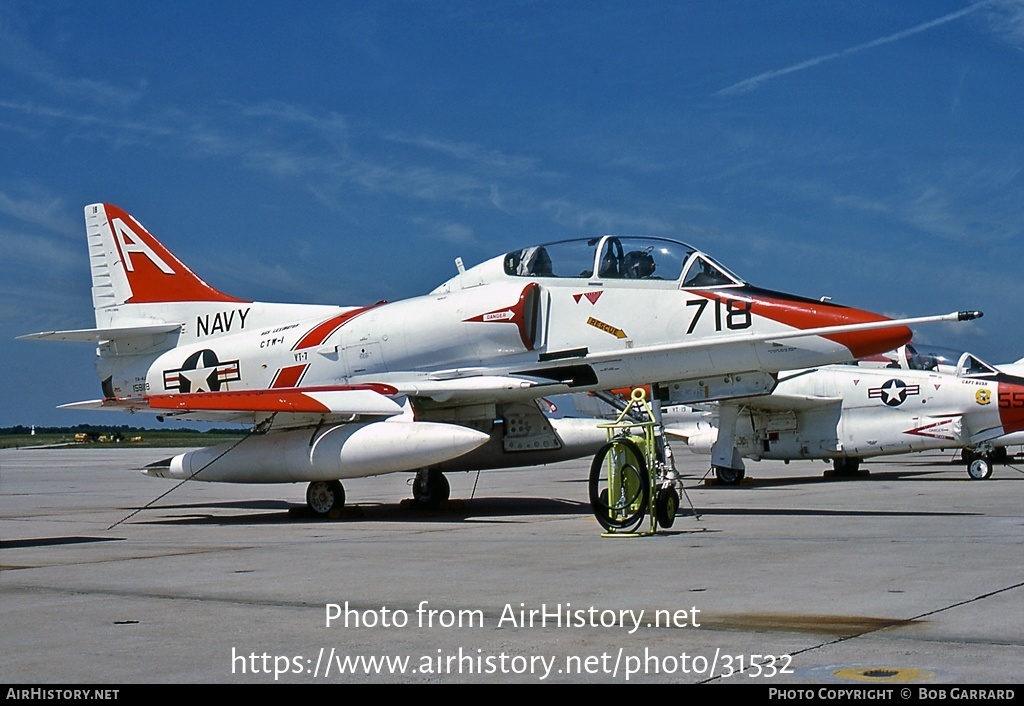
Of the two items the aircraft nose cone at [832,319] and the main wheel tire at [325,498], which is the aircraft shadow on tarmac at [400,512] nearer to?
the main wheel tire at [325,498]

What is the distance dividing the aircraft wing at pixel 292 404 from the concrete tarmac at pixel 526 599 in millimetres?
1418

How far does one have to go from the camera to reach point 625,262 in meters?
13.9

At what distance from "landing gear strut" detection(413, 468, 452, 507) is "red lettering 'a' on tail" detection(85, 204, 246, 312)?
4.68m

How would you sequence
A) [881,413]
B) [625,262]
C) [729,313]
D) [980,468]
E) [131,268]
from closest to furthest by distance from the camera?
[729,313] → [625,262] → [131,268] → [980,468] → [881,413]

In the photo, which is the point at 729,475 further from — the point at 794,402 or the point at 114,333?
the point at 114,333

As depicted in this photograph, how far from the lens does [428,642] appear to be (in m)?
5.58

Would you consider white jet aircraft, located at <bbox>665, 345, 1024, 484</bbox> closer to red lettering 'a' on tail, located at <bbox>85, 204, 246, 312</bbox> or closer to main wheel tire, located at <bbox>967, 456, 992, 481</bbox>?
main wheel tire, located at <bbox>967, 456, 992, 481</bbox>

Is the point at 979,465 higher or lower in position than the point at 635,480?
lower

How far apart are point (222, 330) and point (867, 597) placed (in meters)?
13.0

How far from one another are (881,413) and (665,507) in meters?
11.2

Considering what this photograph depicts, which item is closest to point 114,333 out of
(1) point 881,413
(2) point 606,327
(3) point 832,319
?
(2) point 606,327

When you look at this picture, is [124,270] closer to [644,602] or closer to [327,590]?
[327,590]

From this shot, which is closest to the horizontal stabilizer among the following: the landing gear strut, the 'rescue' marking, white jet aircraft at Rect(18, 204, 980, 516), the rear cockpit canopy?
white jet aircraft at Rect(18, 204, 980, 516)

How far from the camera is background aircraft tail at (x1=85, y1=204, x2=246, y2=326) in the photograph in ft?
59.6
